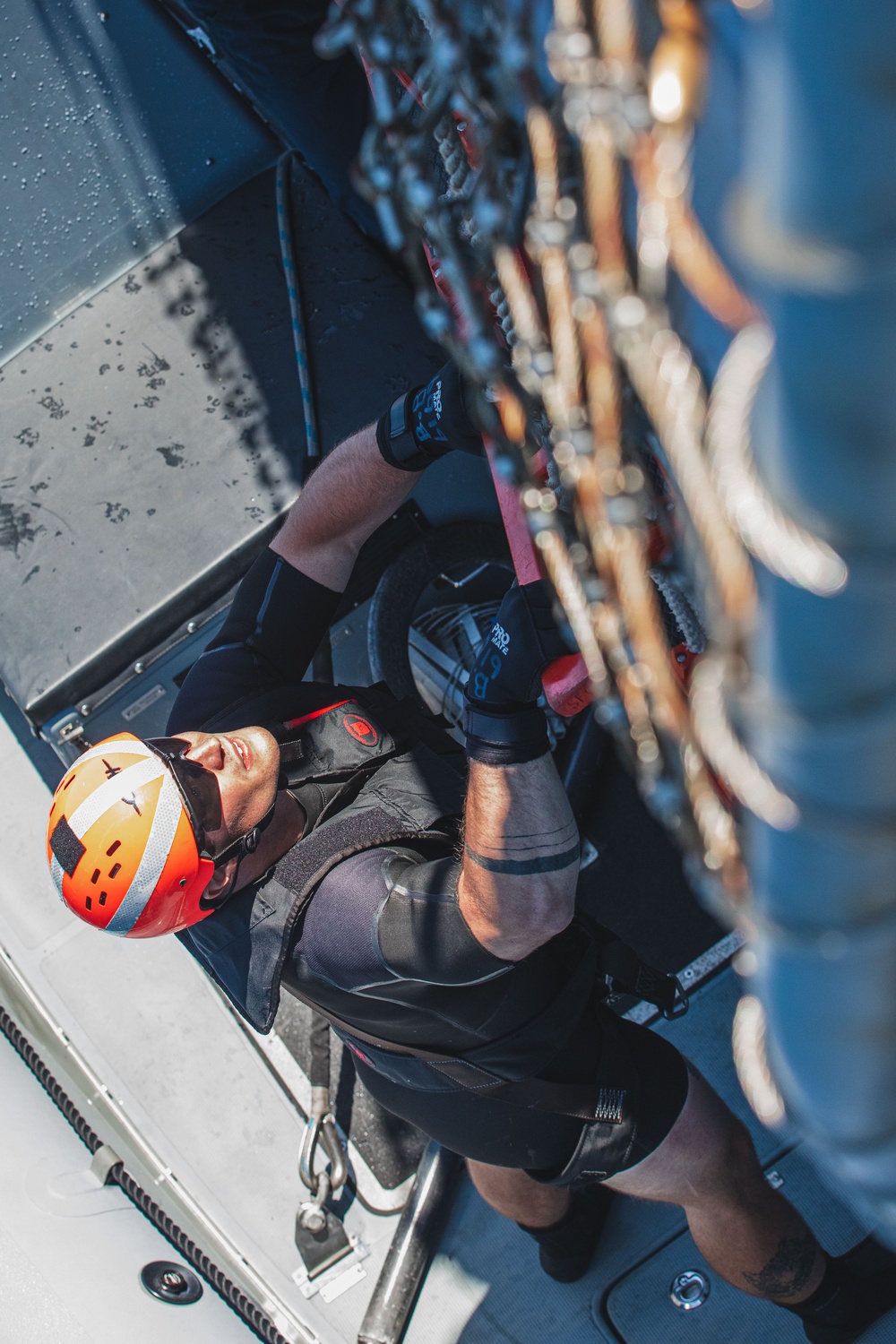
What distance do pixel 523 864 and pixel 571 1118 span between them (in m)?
0.69

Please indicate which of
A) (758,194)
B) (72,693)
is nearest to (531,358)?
(758,194)

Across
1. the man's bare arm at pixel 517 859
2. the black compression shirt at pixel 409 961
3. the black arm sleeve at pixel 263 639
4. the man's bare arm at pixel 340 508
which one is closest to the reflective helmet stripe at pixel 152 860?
the black compression shirt at pixel 409 961

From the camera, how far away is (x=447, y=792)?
2025 mm

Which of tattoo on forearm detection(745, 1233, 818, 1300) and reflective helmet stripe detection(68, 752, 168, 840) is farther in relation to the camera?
tattoo on forearm detection(745, 1233, 818, 1300)

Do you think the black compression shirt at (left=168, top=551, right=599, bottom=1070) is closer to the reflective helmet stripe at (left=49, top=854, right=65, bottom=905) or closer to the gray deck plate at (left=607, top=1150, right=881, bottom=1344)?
the reflective helmet stripe at (left=49, top=854, right=65, bottom=905)

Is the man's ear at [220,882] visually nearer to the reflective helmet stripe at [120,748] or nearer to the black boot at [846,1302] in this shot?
the reflective helmet stripe at [120,748]

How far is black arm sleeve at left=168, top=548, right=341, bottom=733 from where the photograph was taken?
84.7 inches

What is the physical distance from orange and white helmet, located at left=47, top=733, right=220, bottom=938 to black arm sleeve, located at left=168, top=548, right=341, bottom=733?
340 mm

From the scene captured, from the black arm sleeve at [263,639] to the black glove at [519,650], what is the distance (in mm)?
607

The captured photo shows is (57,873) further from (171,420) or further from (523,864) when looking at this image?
(171,420)

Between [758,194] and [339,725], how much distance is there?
1.59m

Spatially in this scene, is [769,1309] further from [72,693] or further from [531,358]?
[531,358]

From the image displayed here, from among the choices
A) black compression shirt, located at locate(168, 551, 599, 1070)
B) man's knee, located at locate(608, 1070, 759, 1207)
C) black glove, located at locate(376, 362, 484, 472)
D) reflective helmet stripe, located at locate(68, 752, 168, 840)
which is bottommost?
man's knee, located at locate(608, 1070, 759, 1207)

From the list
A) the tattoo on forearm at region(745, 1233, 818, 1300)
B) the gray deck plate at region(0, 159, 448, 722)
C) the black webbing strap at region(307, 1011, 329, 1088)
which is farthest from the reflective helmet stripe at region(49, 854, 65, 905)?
the tattoo on forearm at region(745, 1233, 818, 1300)
